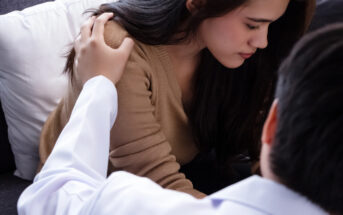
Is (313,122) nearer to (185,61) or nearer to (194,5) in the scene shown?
(194,5)

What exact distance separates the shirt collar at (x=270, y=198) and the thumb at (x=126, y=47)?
1.63ft

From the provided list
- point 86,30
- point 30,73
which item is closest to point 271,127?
point 86,30

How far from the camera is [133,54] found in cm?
107

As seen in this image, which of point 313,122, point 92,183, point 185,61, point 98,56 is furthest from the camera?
point 185,61

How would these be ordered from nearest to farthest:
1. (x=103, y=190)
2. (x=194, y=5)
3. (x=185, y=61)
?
(x=103, y=190)
(x=194, y=5)
(x=185, y=61)

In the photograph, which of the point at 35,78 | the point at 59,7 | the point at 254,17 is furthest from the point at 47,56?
the point at 254,17

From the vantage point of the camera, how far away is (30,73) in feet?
4.37

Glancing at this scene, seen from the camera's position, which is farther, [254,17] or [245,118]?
[245,118]

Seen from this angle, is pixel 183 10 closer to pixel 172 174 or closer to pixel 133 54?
pixel 133 54

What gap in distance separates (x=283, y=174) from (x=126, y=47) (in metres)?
0.54

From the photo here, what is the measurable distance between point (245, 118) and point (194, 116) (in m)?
0.17

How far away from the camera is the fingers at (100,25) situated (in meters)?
1.01

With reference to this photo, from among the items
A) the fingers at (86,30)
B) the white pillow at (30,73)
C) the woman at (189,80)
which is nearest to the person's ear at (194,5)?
the woman at (189,80)

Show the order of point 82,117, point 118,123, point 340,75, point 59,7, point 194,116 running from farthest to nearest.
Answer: point 59,7
point 194,116
point 118,123
point 82,117
point 340,75
